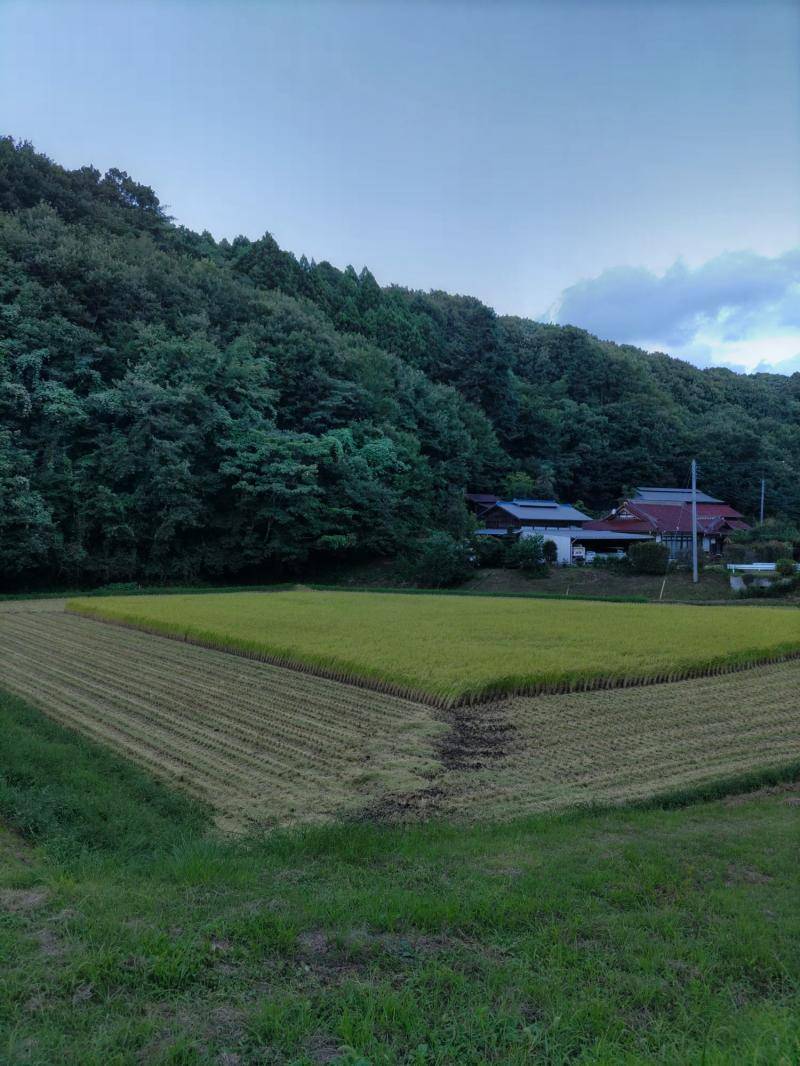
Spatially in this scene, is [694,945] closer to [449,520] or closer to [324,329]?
[449,520]

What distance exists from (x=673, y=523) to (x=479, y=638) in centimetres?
3260

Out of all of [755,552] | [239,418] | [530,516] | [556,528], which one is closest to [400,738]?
[239,418]

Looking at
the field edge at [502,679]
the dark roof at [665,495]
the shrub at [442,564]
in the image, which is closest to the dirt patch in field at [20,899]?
the field edge at [502,679]

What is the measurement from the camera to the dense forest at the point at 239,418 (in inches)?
1246

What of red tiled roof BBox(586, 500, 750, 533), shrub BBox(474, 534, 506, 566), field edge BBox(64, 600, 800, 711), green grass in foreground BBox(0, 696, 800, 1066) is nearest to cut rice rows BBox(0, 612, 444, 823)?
field edge BBox(64, 600, 800, 711)

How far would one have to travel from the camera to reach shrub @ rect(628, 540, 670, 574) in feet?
106

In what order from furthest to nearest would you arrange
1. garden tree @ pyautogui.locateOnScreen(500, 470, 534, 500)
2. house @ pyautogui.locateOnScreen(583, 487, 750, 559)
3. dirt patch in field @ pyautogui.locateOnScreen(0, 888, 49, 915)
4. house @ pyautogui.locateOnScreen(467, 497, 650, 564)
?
garden tree @ pyautogui.locateOnScreen(500, 470, 534, 500)
house @ pyautogui.locateOnScreen(583, 487, 750, 559)
house @ pyautogui.locateOnScreen(467, 497, 650, 564)
dirt patch in field @ pyautogui.locateOnScreen(0, 888, 49, 915)

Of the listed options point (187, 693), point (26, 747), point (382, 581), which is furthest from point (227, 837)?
point (382, 581)

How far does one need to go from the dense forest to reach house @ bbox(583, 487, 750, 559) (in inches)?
313

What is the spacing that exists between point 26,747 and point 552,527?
128 feet

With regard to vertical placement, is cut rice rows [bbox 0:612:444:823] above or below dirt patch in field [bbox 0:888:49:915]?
below

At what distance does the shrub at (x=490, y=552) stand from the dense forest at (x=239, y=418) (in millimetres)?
3652

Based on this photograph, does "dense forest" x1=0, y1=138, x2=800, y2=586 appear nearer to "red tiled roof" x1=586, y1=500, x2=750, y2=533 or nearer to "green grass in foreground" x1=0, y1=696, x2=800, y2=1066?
"red tiled roof" x1=586, y1=500, x2=750, y2=533

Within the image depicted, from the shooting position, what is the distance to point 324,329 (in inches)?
1719
